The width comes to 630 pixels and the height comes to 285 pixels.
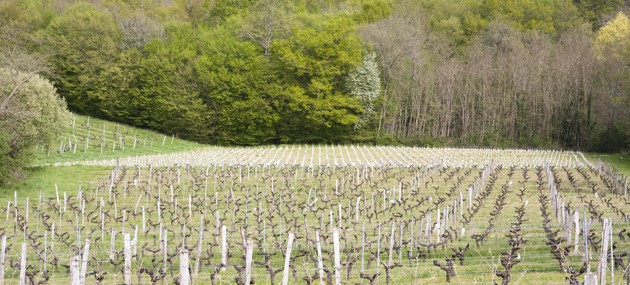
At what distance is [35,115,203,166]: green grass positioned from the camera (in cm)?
4804

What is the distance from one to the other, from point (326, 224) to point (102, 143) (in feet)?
116

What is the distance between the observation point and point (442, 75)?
220 feet

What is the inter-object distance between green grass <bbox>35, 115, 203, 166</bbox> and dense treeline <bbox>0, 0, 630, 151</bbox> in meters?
3.64

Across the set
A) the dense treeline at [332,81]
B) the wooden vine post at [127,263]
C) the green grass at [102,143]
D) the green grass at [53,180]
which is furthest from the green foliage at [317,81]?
the wooden vine post at [127,263]

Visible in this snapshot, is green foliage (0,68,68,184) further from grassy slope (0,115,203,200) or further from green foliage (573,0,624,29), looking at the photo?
green foliage (573,0,624,29)

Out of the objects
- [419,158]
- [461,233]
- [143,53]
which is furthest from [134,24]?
[461,233]

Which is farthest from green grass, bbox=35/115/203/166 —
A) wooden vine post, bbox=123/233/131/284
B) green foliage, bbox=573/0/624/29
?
green foliage, bbox=573/0/624/29

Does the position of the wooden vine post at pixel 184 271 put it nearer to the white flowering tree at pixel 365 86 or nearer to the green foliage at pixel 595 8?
the white flowering tree at pixel 365 86

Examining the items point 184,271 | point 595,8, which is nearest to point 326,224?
point 184,271

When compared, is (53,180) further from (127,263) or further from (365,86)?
(365,86)

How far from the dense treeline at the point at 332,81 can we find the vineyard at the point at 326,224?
12906 mm

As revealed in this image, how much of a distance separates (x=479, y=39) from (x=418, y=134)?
14924 mm

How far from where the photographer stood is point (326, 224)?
2328 cm

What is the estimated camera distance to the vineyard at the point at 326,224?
1592cm
